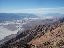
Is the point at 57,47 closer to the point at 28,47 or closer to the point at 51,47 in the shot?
the point at 51,47

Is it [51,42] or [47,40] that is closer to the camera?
[51,42]

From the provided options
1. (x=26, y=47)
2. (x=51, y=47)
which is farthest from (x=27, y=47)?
(x=51, y=47)

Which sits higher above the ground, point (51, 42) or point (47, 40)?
point (51, 42)

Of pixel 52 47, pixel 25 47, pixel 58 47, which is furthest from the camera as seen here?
pixel 25 47

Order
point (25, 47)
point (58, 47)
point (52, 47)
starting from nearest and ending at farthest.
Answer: point (58, 47) → point (52, 47) → point (25, 47)

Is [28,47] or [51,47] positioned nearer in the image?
[51,47]

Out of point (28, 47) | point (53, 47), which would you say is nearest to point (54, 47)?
point (53, 47)

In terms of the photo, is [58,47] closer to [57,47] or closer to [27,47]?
[57,47]

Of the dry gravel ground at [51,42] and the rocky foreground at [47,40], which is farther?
the rocky foreground at [47,40]

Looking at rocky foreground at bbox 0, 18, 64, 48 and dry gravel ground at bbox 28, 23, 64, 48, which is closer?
dry gravel ground at bbox 28, 23, 64, 48
